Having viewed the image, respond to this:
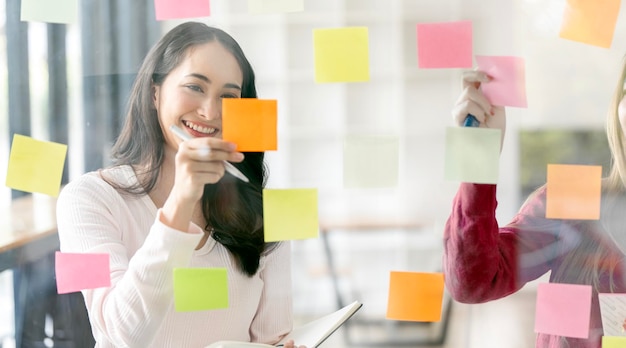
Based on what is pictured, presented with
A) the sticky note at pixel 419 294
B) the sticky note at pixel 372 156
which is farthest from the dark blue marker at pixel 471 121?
the sticky note at pixel 419 294

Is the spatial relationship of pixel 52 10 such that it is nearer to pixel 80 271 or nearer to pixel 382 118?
pixel 80 271

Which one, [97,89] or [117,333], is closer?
[117,333]

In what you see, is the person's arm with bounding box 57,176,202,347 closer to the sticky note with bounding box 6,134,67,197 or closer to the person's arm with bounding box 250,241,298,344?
the sticky note with bounding box 6,134,67,197

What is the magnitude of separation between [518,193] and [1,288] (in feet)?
2.80

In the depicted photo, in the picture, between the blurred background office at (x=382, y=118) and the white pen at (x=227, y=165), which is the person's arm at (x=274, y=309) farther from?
the white pen at (x=227, y=165)

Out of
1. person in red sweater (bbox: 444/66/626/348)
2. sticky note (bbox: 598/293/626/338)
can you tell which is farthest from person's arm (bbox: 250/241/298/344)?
sticky note (bbox: 598/293/626/338)

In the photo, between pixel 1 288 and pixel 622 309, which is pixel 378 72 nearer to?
pixel 622 309

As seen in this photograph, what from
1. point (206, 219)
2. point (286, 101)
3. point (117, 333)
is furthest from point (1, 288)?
point (286, 101)

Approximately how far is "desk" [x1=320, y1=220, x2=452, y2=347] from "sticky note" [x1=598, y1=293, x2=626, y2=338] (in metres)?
0.23

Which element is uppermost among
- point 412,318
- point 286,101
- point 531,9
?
point 531,9

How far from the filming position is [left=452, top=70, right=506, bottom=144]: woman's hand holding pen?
3.54 feet

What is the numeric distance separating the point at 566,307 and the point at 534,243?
106 millimetres

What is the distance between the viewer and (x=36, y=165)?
3.78 ft

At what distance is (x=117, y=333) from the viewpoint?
3.44ft
